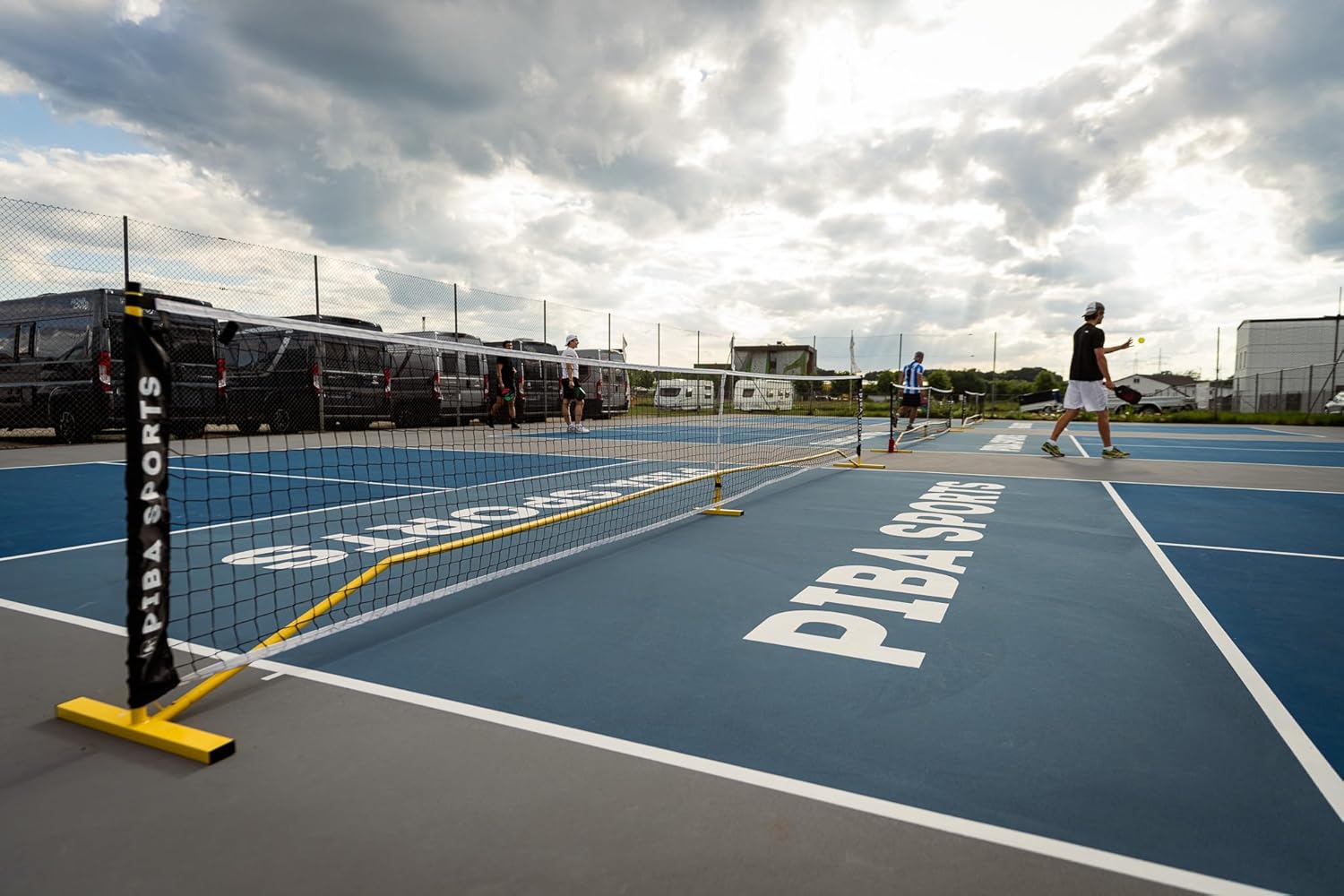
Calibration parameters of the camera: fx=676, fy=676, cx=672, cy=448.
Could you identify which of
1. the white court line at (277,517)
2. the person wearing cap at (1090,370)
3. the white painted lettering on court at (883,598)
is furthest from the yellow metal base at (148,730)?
the person wearing cap at (1090,370)

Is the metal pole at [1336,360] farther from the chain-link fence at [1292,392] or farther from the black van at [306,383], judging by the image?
the black van at [306,383]

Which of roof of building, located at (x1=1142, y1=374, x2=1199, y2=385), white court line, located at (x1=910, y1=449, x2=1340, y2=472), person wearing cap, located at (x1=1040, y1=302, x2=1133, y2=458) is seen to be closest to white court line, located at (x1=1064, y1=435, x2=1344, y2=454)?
white court line, located at (x1=910, y1=449, x2=1340, y2=472)

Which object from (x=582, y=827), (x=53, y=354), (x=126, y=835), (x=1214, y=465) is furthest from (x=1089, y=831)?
(x=53, y=354)

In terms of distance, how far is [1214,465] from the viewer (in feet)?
34.3

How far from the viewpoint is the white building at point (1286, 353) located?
3388 centimetres

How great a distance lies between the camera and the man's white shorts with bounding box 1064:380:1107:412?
410 inches

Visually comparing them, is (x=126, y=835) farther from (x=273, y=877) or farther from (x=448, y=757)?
(x=448, y=757)

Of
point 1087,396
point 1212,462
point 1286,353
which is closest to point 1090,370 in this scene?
point 1087,396

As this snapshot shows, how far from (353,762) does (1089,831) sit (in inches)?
82.4

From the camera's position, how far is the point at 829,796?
75.1 inches

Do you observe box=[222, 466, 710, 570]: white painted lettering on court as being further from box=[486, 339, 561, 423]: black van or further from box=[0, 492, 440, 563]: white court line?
box=[486, 339, 561, 423]: black van

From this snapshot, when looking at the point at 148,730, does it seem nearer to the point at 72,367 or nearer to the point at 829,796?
the point at 829,796

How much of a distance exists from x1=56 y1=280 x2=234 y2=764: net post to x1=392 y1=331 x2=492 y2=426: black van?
1308 cm

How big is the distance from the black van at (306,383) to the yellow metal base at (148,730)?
416 inches
